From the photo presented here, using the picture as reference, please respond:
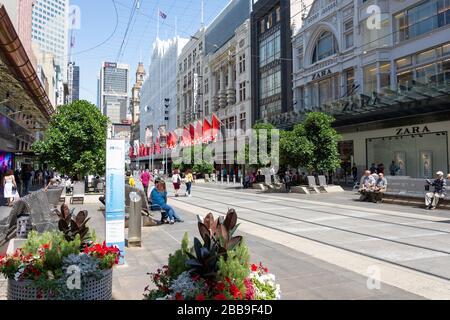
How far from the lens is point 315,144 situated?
86.3 ft

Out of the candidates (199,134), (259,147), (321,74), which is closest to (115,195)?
(259,147)

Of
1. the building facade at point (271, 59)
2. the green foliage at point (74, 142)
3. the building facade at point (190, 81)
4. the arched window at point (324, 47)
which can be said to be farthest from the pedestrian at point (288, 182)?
the building facade at point (190, 81)

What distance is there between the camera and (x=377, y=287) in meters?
5.47

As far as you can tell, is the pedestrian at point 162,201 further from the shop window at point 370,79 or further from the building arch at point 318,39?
the building arch at point 318,39

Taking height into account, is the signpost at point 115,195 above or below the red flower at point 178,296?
above

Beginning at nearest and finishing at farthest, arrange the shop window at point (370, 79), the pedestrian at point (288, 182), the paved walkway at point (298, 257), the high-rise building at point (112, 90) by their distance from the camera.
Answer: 1. the paved walkway at point (298, 257)
2. the pedestrian at point (288, 182)
3. the high-rise building at point (112, 90)
4. the shop window at point (370, 79)

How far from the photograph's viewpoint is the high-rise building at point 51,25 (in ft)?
176

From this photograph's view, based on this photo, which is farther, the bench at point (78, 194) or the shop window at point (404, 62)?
the shop window at point (404, 62)

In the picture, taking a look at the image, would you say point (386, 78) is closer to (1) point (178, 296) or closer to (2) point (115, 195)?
(2) point (115, 195)

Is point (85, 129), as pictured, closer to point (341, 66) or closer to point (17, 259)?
point (17, 259)

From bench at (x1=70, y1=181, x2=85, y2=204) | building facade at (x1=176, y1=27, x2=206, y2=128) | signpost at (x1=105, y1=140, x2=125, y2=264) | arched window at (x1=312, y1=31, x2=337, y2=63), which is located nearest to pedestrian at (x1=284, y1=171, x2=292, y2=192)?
arched window at (x1=312, y1=31, x2=337, y2=63)

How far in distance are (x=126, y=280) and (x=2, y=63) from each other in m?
16.5

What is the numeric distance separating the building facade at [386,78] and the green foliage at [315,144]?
5.03 meters

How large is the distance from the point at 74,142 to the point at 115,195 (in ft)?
48.4
